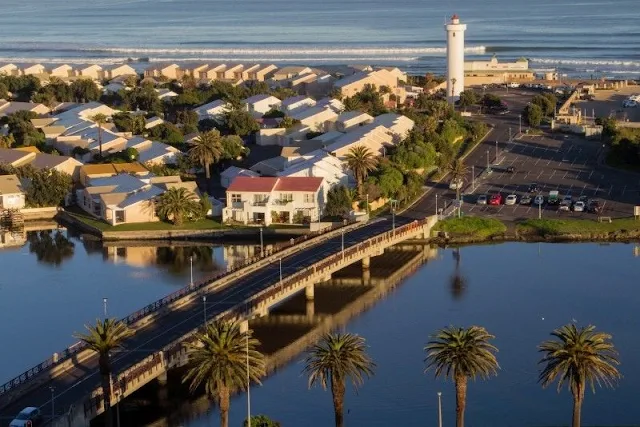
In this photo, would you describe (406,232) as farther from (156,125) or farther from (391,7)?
(391,7)

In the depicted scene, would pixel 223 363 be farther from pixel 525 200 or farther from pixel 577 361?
pixel 525 200

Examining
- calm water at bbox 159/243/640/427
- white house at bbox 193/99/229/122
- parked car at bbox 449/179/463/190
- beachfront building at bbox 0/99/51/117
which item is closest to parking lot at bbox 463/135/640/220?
parked car at bbox 449/179/463/190

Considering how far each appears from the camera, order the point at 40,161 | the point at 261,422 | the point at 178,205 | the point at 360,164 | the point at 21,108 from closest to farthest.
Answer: the point at 261,422 → the point at 178,205 → the point at 360,164 → the point at 40,161 → the point at 21,108

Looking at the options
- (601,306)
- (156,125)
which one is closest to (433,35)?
(156,125)

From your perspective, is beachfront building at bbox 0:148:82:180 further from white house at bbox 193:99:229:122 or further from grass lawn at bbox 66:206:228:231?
white house at bbox 193:99:229:122

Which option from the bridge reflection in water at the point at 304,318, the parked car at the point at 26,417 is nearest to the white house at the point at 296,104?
the bridge reflection in water at the point at 304,318

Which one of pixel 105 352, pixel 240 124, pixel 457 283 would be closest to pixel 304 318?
pixel 457 283
